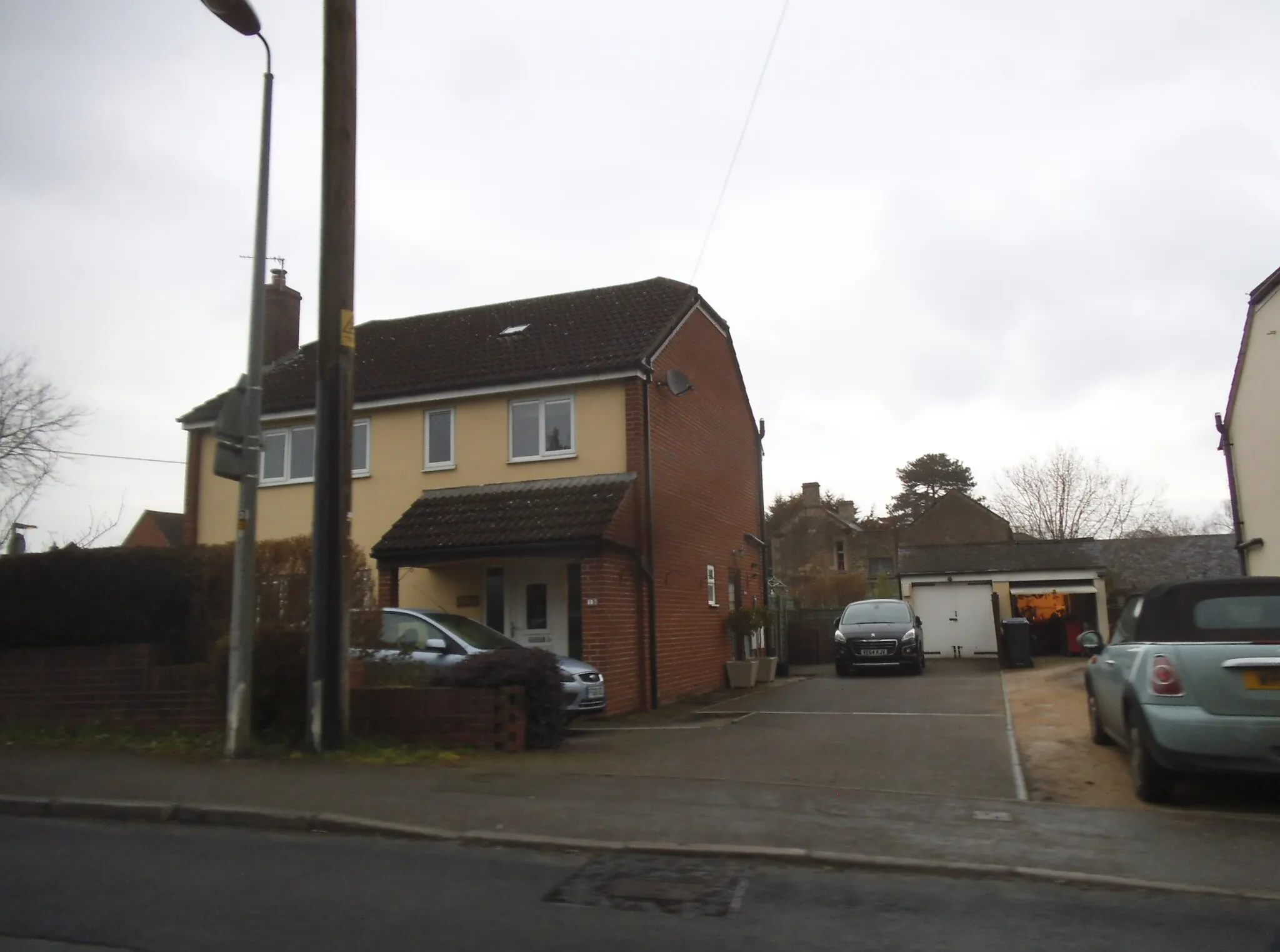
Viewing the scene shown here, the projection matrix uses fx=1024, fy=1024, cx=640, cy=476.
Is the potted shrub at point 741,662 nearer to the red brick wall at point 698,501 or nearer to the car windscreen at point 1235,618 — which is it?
the red brick wall at point 698,501

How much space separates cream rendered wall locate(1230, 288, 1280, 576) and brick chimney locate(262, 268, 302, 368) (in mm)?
20073

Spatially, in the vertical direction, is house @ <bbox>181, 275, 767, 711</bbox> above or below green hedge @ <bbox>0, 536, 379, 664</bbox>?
above

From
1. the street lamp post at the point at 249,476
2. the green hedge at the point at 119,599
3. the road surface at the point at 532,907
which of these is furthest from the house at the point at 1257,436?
the green hedge at the point at 119,599

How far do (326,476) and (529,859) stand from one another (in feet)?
16.0

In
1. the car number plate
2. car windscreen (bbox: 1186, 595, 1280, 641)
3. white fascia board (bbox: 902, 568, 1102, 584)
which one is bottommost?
the car number plate

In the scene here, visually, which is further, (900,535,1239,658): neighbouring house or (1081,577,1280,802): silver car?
Answer: (900,535,1239,658): neighbouring house

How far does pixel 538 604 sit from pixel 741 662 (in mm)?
5087

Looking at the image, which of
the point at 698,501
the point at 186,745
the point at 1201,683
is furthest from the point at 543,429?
the point at 1201,683

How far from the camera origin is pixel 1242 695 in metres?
7.23

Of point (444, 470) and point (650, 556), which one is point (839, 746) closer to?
point (650, 556)

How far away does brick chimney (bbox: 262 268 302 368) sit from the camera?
76.9 ft

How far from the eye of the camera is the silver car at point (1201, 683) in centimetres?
718

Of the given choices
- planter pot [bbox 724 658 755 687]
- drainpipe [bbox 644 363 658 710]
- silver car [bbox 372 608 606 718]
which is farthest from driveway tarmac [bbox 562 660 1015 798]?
planter pot [bbox 724 658 755 687]

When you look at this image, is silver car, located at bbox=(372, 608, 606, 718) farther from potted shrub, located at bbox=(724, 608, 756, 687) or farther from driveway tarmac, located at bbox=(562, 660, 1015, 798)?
potted shrub, located at bbox=(724, 608, 756, 687)
